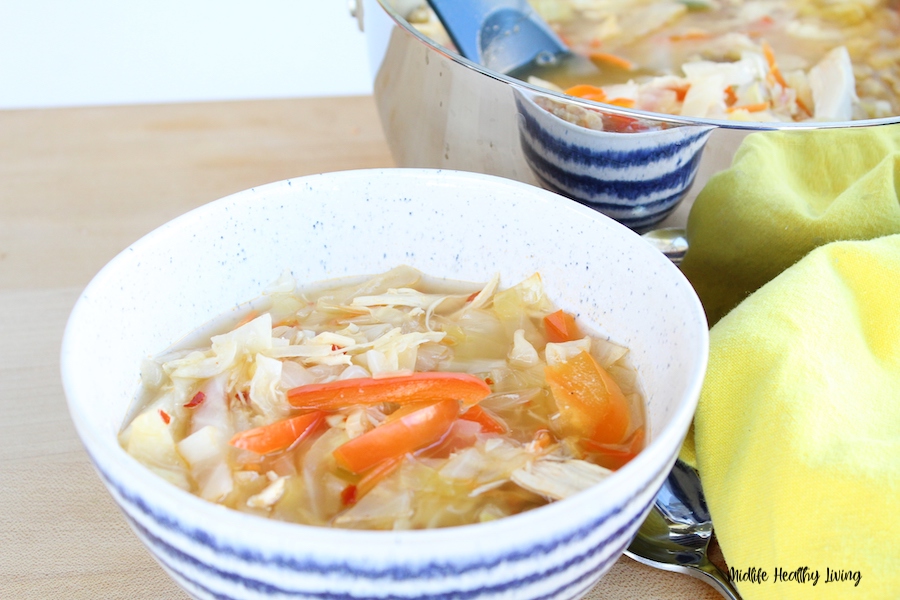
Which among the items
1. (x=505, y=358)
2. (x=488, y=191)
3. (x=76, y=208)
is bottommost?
(x=76, y=208)

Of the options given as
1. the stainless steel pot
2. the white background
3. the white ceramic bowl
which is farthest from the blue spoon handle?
the white background

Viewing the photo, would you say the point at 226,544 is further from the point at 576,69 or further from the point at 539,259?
the point at 576,69

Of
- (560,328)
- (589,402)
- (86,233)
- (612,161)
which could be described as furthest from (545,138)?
(86,233)

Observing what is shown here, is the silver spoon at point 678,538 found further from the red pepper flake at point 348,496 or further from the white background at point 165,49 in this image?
the white background at point 165,49

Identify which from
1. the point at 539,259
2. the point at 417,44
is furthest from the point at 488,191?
the point at 417,44

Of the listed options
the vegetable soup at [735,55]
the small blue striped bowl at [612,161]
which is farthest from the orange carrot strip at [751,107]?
the small blue striped bowl at [612,161]

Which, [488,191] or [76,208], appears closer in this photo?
[488,191]

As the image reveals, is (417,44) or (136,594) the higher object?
(417,44)
